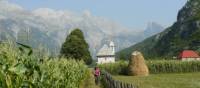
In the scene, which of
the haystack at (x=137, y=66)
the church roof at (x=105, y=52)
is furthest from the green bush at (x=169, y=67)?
the church roof at (x=105, y=52)

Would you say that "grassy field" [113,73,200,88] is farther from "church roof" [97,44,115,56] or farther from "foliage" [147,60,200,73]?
"church roof" [97,44,115,56]

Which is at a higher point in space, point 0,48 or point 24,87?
point 0,48

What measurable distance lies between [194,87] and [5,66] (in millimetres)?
27274

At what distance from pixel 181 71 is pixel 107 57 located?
63836 mm

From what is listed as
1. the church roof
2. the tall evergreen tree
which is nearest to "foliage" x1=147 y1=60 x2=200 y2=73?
the tall evergreen tree

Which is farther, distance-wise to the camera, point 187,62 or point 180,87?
point 187,62

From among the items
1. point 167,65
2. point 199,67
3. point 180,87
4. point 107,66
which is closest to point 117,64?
point 107,66

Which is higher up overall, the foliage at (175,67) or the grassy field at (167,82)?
the foliage at (175,67)

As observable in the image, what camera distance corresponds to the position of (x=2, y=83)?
756 cm

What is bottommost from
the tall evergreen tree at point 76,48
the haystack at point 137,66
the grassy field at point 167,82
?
the grassy field at point 167,82

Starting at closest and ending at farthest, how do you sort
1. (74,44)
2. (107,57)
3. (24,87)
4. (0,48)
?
(24,87)
(0,48)
(74,44)
(107,57)

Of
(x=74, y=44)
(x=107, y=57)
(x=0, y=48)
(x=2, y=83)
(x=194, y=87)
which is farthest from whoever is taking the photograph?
(x=107, y=57)

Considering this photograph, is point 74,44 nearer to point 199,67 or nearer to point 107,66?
point 107,66

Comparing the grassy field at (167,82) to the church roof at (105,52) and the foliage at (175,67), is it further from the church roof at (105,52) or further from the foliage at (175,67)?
the church roof at (105,52)
